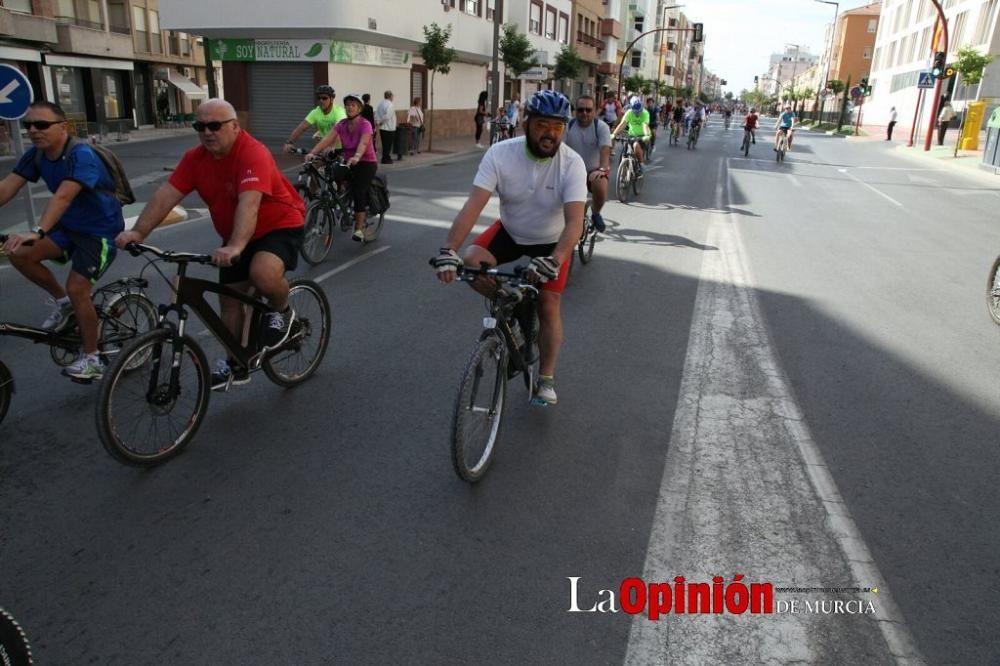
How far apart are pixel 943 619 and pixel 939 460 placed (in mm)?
1542

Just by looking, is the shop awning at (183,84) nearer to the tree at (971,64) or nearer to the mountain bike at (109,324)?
the tree at (971,64)

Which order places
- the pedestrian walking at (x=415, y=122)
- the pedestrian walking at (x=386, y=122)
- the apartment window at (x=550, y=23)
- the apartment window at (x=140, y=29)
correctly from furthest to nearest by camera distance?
the apartment window at (x=550, y=23) < the apartment window at (x=140, y=29) < the pedestrian walking at (x=415, y=122) < the pedestrian walking at (x=386, y=122)

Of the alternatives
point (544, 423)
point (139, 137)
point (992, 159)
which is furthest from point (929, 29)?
point (544, 423)

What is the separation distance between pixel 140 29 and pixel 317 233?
3957 cm

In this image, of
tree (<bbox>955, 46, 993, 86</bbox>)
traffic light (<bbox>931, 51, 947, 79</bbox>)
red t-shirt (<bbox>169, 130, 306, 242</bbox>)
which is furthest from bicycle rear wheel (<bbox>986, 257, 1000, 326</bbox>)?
tree (<bbox>955, 46, 993, 86</bbox>)

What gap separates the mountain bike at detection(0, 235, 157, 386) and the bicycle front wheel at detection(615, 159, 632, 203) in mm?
9835

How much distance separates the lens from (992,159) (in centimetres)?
2303

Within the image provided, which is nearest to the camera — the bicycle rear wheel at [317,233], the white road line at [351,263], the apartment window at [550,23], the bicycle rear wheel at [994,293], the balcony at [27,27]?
the bicycle rear wheel at [994,293]

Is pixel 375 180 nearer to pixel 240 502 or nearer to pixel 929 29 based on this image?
pixel 240 502

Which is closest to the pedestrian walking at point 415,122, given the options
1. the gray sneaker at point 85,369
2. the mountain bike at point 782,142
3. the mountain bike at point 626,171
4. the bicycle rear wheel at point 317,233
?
the mountain bike at point 626,171

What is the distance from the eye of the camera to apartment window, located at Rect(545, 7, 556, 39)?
45.5 metres

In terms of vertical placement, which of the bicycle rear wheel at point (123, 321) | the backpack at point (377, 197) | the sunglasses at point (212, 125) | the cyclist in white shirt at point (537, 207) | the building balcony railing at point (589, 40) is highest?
the building balcony railing at point (589, 40)

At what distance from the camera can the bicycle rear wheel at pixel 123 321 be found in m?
4.75

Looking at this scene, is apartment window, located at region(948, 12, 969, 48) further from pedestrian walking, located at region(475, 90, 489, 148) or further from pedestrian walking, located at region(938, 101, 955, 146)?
pedestrian walking, located at region(475, 90, 489, 148)
